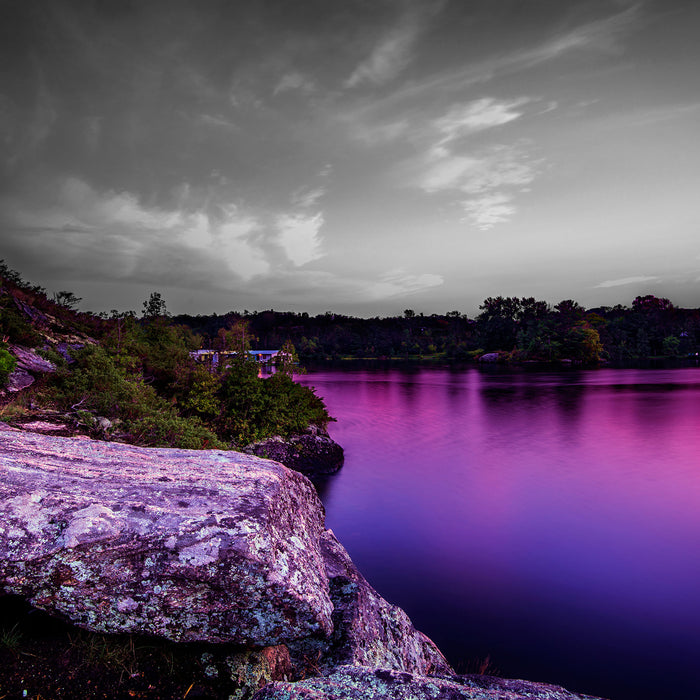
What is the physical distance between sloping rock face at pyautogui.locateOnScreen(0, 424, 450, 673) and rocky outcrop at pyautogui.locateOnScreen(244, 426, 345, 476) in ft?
35.3

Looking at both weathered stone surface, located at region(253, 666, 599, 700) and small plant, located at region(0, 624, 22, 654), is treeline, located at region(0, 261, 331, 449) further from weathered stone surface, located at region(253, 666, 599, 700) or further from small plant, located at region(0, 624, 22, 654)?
weathered stone surface, located at region(253, 666, 599, 700)

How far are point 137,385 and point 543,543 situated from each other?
38.6 feet

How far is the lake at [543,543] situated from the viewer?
7020 millimetres

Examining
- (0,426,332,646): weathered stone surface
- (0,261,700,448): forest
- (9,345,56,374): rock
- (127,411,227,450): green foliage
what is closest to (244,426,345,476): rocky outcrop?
(0,261,700,448): forest

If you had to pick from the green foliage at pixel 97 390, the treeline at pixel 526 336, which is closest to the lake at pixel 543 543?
the green foliage at pixel 97 390

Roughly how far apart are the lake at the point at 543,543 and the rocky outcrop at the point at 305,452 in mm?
728

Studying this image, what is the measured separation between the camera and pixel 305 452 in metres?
15.9

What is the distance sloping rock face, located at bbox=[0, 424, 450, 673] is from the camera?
302 cm

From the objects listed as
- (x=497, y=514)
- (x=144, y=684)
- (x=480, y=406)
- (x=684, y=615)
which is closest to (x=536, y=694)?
(x=144, y=684)

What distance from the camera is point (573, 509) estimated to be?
42.2ft

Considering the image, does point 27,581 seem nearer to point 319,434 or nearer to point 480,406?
Result: point 319,434

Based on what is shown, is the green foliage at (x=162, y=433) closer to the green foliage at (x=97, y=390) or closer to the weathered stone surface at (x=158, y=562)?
A: the green foliage at (x=97, y=390)

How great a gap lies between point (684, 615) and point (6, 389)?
14.5 metres

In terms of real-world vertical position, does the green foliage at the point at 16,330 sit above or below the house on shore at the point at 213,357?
above
